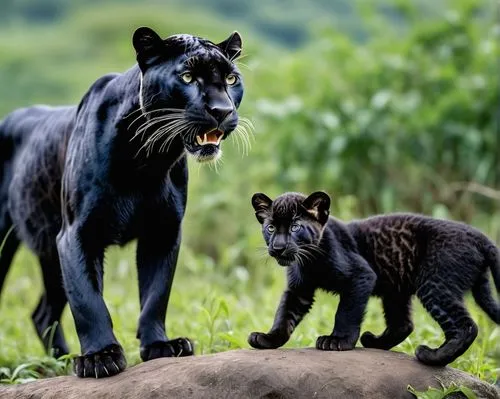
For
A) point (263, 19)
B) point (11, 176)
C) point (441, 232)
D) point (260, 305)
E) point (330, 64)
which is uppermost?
point (263, 19)

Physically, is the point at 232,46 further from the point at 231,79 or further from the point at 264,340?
the point at 264,340

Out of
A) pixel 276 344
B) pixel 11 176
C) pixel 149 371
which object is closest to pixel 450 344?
pixel 276 344

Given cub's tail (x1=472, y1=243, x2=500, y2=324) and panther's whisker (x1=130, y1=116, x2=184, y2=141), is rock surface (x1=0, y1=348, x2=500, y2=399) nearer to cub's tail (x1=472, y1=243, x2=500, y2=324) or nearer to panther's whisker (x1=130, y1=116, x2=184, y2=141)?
cub's tail (x1=472, y1=243, x2=500, y2=324)

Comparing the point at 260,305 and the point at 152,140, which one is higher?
the point at 152,140

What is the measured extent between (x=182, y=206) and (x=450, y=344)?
1579 mm

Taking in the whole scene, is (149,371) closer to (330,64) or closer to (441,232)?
(441,232)

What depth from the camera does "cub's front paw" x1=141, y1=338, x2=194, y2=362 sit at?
5141mm

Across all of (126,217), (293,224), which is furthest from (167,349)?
(293,224)

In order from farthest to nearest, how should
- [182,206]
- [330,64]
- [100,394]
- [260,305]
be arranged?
[330,64], [260,305], [182,206], [100,394]

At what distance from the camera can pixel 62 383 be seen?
479 centimetres

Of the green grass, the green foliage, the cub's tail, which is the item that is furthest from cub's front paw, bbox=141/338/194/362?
the cub's tail

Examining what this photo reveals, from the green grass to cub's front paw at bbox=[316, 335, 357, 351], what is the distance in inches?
28.5

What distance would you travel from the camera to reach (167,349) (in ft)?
16.9

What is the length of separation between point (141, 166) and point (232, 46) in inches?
29.9
